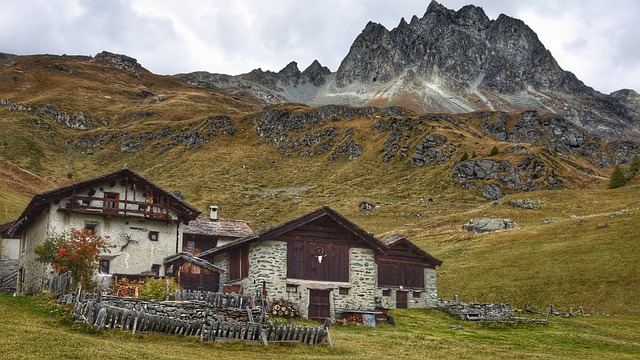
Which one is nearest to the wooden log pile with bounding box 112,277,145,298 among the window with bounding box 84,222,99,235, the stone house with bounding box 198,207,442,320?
the stone house with bounding box 198,207,442,320

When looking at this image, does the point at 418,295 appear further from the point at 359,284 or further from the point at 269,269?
the point at 269,269

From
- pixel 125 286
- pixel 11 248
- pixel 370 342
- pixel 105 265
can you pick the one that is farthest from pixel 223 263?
pixel 11 248

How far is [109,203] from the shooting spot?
4925 cm

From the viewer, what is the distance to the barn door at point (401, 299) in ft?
188

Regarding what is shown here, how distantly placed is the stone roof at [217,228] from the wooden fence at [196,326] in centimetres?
3186

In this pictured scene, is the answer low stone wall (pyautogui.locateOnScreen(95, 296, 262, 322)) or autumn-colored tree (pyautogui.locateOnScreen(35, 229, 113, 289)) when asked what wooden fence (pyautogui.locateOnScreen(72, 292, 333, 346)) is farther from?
autumn-colored tree (pyautogui.locateOnScreen(35, 229, 113, 289))

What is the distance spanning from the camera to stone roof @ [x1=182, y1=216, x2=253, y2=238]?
5944 centimetres

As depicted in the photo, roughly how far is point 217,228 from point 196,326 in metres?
35.8

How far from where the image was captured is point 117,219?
49.8 metres

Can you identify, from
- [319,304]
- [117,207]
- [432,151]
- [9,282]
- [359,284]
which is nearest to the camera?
[319,304]

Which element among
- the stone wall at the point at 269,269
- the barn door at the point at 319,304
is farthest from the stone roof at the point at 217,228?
the barn door at the point at 319,304

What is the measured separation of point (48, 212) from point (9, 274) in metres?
12.5

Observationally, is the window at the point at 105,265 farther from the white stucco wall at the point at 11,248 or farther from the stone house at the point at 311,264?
the white stucco wall at the point at 11,248

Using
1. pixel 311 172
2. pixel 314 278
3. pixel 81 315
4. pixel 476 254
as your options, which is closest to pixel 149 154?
pixel 311 172
